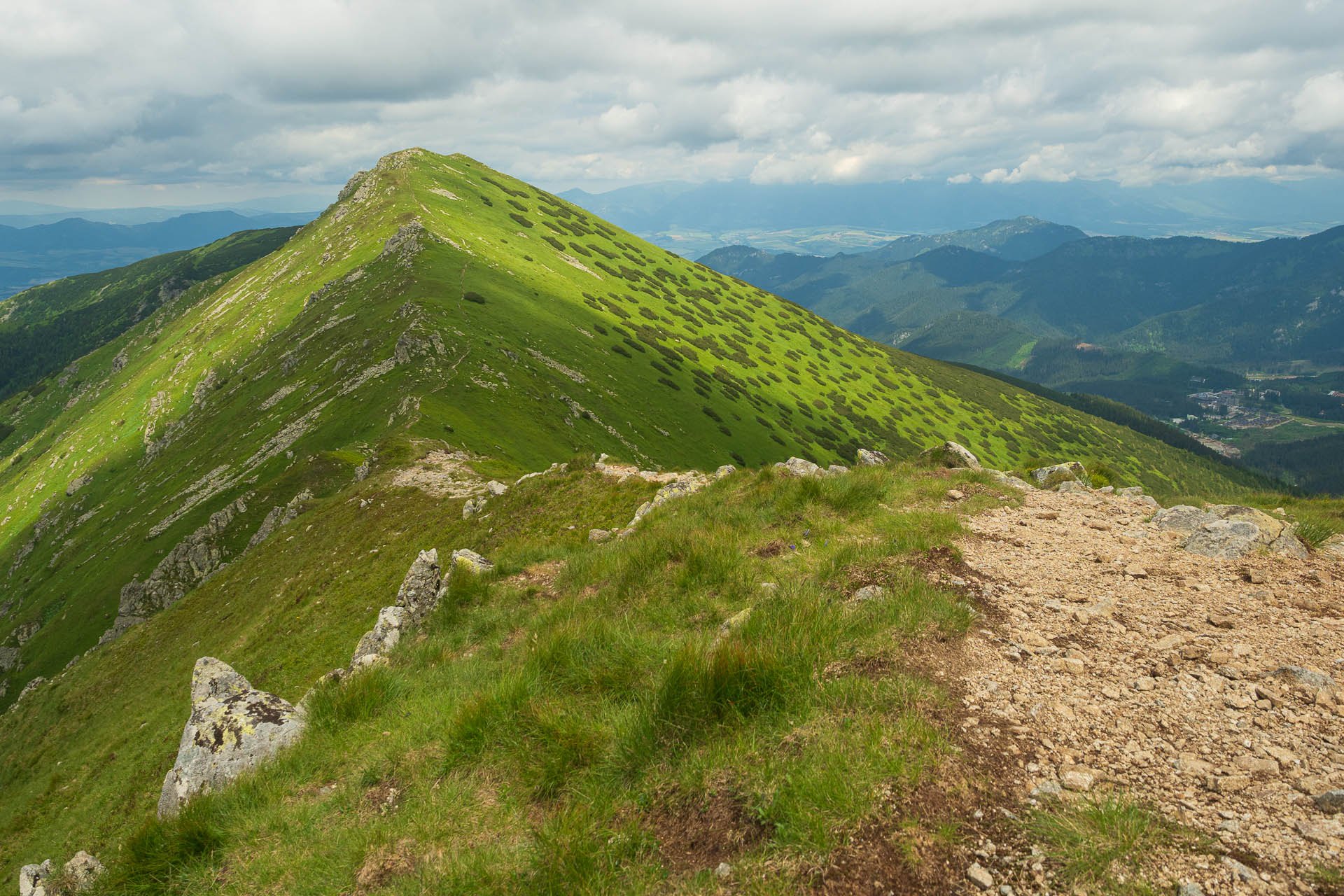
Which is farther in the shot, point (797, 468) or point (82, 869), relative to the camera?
point (797, 468)

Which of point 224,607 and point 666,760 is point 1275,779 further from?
point 224,607

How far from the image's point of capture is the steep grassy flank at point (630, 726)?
4.76 meters

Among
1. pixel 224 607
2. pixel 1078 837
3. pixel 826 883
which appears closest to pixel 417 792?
pixel 826 883

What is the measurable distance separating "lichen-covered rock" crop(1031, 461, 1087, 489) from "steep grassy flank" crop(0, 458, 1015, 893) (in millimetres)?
4998

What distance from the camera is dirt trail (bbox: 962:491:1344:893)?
13.5 ft

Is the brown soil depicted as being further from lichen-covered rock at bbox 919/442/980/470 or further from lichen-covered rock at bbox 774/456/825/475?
lichen-covered rock at bbox 919/442/980/470

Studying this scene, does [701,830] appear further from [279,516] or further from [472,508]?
[279,516]

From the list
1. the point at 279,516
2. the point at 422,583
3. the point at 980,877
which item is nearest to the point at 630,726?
the point at 980,877

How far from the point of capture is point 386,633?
520 inches

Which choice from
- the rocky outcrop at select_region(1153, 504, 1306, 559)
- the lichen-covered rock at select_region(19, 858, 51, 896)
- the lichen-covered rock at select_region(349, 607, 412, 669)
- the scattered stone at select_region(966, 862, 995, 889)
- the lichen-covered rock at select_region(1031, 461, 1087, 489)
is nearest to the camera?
the scattered stone at select_region(966, 862, 995, 889)

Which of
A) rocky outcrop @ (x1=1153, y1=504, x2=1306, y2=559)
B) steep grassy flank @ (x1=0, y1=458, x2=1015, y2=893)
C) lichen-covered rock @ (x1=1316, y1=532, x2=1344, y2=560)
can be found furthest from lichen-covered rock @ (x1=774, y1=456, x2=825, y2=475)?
lichen-covered rock @ (x1=1316, y1=532, x2=1344, y2=560)

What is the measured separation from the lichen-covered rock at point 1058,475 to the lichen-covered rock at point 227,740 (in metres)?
18.6

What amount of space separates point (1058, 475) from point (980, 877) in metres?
17.6

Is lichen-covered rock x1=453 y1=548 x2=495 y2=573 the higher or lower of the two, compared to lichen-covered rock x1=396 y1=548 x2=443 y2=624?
higher
